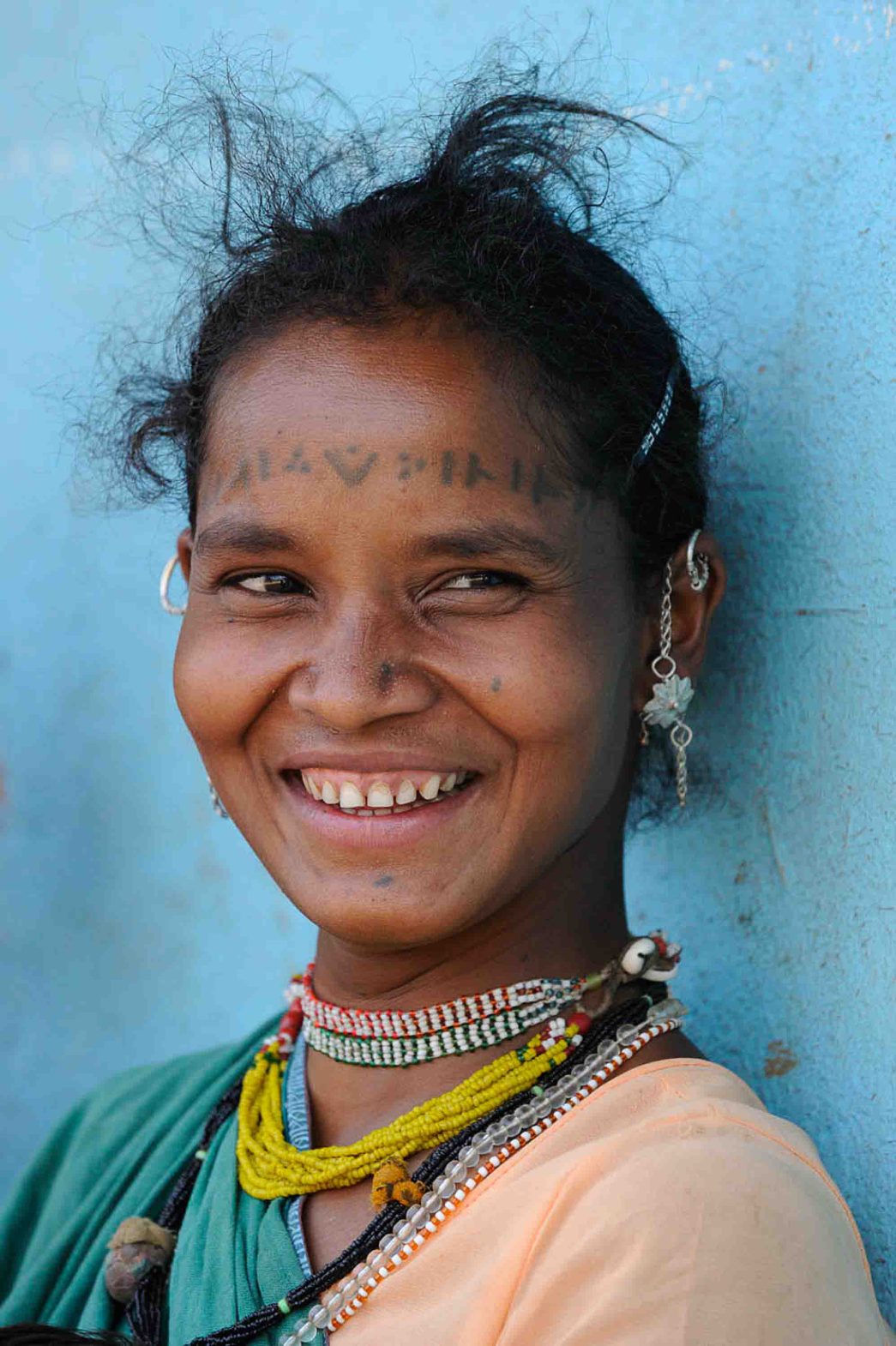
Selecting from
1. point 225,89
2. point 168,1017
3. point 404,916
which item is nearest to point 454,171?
point 225,89

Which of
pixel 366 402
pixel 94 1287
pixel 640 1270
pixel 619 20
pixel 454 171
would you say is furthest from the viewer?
pixel 619 20

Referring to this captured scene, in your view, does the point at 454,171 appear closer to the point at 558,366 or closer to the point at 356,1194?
the point at 558,366

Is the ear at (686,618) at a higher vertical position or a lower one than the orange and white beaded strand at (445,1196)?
higher

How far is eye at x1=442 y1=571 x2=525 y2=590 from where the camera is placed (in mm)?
1521

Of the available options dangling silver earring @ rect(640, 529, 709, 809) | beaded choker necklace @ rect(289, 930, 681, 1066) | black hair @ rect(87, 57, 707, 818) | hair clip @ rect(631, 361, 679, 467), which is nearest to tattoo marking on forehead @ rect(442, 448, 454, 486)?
black hair @ rect(87, 57, 707, 818)

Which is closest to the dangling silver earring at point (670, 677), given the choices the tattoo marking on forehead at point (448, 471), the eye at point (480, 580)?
the eye at point (480, 580)

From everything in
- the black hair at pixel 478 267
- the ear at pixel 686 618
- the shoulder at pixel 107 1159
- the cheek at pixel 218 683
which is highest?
the black hair at pixel 478 267

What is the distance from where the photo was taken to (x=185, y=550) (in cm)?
190

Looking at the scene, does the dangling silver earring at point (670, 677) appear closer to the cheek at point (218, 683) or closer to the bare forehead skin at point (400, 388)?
the bare forehead skin at point (400, 388)

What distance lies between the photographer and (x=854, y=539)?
67.4 inches

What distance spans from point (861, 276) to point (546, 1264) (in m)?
1.14

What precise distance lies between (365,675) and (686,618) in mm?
450

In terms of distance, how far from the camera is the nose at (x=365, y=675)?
4.79ft

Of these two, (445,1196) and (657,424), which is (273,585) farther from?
(445,1196)
